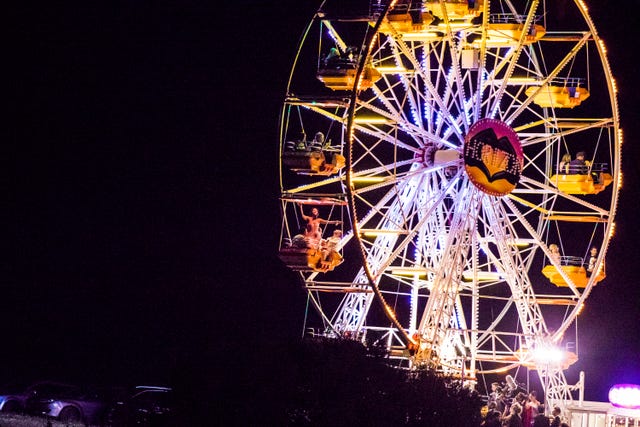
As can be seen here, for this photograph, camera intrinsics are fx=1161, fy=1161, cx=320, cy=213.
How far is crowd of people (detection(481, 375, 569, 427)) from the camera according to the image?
2114cm

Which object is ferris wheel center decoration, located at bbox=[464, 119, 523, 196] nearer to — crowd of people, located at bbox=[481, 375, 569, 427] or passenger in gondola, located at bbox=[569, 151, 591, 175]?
passenger in gondola, located at bbox=[569, 151, 591, 175]

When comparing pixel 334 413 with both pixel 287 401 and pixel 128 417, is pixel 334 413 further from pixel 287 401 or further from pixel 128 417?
pixel 128 417

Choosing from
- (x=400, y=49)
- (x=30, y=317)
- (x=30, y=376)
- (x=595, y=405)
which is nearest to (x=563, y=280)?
(x=595, y=405)

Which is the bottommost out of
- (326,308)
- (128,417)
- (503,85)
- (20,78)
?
(128,417)

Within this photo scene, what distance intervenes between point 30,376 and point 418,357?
44.7 feet

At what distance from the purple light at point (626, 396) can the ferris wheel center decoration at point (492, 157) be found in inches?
218

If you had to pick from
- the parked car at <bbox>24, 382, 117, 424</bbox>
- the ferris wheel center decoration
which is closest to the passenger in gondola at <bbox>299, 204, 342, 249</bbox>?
the ferris wheel center decoration

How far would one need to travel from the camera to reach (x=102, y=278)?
38.2 meters

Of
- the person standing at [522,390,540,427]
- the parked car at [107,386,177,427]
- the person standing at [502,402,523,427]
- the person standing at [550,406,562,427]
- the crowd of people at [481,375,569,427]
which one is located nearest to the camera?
the parked car at [107,386,177,427]

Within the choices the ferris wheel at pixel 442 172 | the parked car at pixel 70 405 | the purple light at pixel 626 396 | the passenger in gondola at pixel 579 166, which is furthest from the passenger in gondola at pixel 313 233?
the purple light at pixel 626 396

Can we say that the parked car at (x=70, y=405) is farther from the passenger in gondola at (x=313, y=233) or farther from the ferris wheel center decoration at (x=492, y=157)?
the ferris wheel center decoration at (x=492, y=157)

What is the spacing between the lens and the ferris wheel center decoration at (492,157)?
79.5 feet

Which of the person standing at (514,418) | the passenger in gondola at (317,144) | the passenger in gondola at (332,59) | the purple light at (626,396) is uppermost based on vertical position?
the passenger in gondola at (332,59)

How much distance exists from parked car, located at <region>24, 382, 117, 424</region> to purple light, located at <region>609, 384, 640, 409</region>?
11.4m
